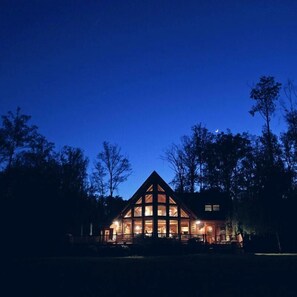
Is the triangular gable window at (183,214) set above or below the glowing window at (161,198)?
below

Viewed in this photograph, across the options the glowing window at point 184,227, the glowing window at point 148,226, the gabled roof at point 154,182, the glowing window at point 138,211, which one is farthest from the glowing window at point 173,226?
the glowing window at point 138,211

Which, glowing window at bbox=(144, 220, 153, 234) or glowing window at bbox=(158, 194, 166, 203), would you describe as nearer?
glowing window at bbox=(144, 220, 153, 234)

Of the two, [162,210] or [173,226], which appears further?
[173,226]

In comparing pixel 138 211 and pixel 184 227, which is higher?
pixel 138 211

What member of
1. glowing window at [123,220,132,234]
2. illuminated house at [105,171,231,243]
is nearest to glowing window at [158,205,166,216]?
illuminated house at [105,171,231,243]

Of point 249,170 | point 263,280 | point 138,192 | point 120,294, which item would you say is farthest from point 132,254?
point 120,294

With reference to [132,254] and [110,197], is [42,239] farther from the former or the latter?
[110,197]

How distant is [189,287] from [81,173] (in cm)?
3559

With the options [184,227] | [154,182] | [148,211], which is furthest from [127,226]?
[184,227]

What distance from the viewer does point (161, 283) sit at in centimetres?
991

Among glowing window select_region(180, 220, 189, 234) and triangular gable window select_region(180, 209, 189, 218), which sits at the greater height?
triangular gable window select_region(180, 209, 189, 218)

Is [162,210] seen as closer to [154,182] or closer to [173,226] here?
[173,226]

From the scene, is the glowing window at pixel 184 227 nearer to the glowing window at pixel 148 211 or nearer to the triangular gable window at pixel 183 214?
the triangular gable window at pixel 183 214

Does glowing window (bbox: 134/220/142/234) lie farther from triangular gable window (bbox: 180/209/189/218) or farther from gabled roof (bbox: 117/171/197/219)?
triangular gable window (bbox: 180/209/189/218)
